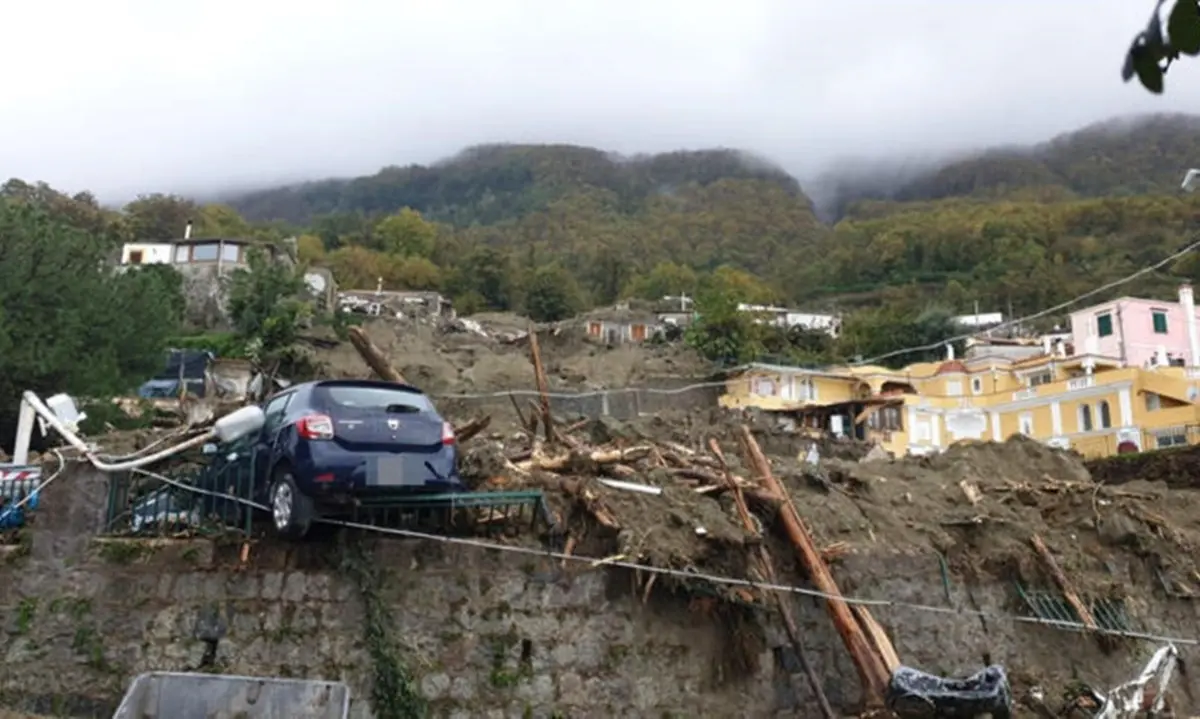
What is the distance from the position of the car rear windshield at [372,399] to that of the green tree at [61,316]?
1066cm

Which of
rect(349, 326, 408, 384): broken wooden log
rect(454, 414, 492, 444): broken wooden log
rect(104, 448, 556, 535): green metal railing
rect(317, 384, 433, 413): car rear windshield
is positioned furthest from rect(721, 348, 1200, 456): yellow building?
rect(317, 384, 433, 413): car rear windshield

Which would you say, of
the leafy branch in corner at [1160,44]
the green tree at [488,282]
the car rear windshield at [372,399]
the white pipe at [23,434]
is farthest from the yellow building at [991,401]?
the leafy branch in corner at [1160,44]

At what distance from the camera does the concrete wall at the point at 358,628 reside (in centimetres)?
807

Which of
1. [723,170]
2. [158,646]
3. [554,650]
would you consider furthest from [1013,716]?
[723,170]

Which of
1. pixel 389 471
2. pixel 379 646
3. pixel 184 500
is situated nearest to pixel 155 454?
pixel 184 500

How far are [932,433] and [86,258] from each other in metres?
39.8

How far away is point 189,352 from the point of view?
1676 inches

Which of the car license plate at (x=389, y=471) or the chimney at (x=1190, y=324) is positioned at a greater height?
the car license plate at (x=389, y=471)

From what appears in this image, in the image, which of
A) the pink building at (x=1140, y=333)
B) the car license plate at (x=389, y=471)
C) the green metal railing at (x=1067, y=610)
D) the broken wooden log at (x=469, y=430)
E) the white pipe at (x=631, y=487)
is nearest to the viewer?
the car license plate at (x=389, y=471)

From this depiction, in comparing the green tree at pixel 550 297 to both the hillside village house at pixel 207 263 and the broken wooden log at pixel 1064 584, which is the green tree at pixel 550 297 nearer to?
the hillside village house at pixel 207 263

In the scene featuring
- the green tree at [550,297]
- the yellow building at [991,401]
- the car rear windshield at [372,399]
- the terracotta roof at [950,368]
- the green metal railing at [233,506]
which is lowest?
the yellow building at [991,401]

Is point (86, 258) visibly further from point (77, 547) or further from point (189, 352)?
point (189, 352)

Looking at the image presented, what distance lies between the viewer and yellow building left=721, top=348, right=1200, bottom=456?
126 ft

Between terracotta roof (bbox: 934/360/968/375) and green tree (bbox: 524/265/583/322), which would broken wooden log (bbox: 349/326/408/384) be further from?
green tree (bbox: 524/265/583/322)
